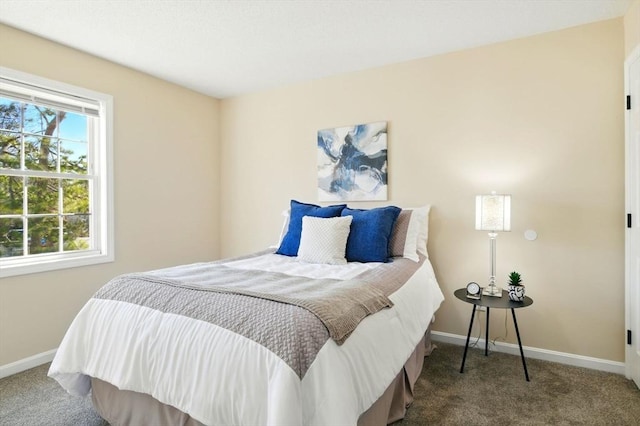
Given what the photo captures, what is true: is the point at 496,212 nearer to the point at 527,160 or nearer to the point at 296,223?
the point at 527,160

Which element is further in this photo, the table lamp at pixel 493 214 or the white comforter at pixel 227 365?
the table lamp at pixel 493 214

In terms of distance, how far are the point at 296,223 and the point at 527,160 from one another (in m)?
1.87

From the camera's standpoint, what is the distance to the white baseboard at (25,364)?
7.84 ft

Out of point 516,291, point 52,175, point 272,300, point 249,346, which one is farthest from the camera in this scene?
point 52,175

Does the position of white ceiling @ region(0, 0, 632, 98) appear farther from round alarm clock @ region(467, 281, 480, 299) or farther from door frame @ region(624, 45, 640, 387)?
round alarm clock @ region(467, 281, 480, 299)

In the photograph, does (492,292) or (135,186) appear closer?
(492,292)

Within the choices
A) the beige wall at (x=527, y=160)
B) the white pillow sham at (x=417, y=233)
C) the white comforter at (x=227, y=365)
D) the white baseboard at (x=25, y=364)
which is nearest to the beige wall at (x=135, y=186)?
the white baseboard at (x=25, y=364)

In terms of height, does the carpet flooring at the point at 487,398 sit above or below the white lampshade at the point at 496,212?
below

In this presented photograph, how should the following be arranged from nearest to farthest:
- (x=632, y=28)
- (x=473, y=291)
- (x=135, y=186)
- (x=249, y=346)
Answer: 1. (x=249, y=346)
2. (x=632, y=28)
3. (x=473, y=291)
4. (x=135, y=186)

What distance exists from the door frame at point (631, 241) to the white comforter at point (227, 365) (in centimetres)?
147

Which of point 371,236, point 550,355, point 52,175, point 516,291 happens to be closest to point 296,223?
point 371,236

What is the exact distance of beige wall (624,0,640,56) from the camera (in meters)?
2.12

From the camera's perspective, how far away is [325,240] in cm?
250

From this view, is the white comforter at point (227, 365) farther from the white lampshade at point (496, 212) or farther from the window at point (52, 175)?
the window at point (52, 175)
